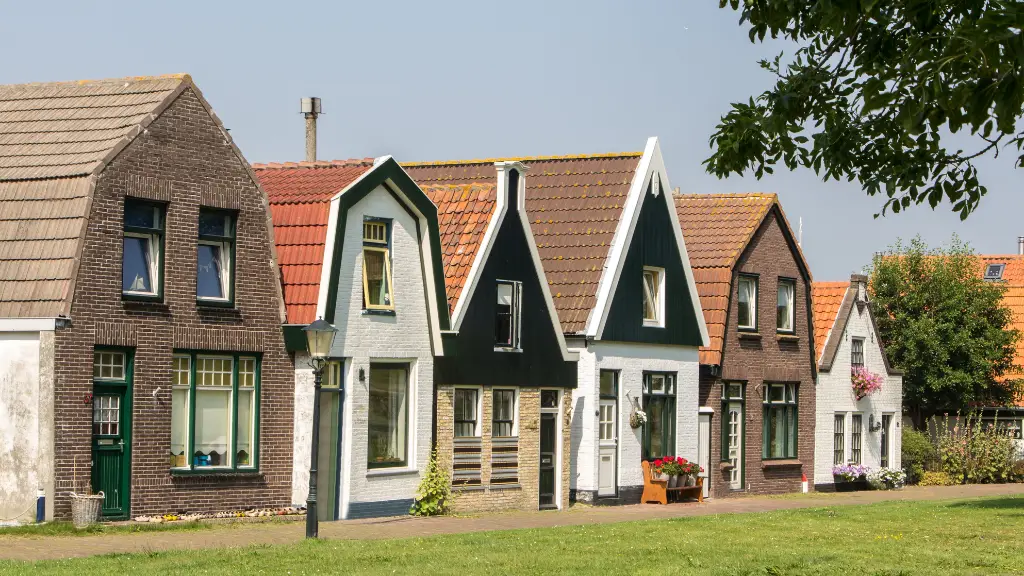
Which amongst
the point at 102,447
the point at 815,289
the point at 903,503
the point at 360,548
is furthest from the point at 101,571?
the point at 815,289

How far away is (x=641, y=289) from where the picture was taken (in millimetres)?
A: 32938

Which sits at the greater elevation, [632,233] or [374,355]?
[632,233]

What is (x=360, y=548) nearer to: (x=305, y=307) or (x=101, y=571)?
(x=101, y=571)

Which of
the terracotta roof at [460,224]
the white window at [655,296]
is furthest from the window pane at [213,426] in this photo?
the white window at [655,296]

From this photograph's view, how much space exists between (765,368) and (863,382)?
16.5 ft

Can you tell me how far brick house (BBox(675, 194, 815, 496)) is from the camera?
36.3 m

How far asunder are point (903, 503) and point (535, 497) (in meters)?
8.21

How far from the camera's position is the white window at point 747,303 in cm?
3731

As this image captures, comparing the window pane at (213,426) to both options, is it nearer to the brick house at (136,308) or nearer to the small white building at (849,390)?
the brick house at (136,308)

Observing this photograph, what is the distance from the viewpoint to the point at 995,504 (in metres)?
32.0

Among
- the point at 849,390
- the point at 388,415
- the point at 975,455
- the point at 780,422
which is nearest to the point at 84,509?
the point at 388,415

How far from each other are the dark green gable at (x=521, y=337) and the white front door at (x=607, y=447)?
1.86 metres

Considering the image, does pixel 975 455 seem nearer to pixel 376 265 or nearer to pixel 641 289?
pixel 641 289

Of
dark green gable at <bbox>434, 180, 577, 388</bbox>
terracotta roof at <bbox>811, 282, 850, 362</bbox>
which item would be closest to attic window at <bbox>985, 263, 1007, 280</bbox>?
terracotta roof at <bbox>811, 282, 850, 362</bbox>
